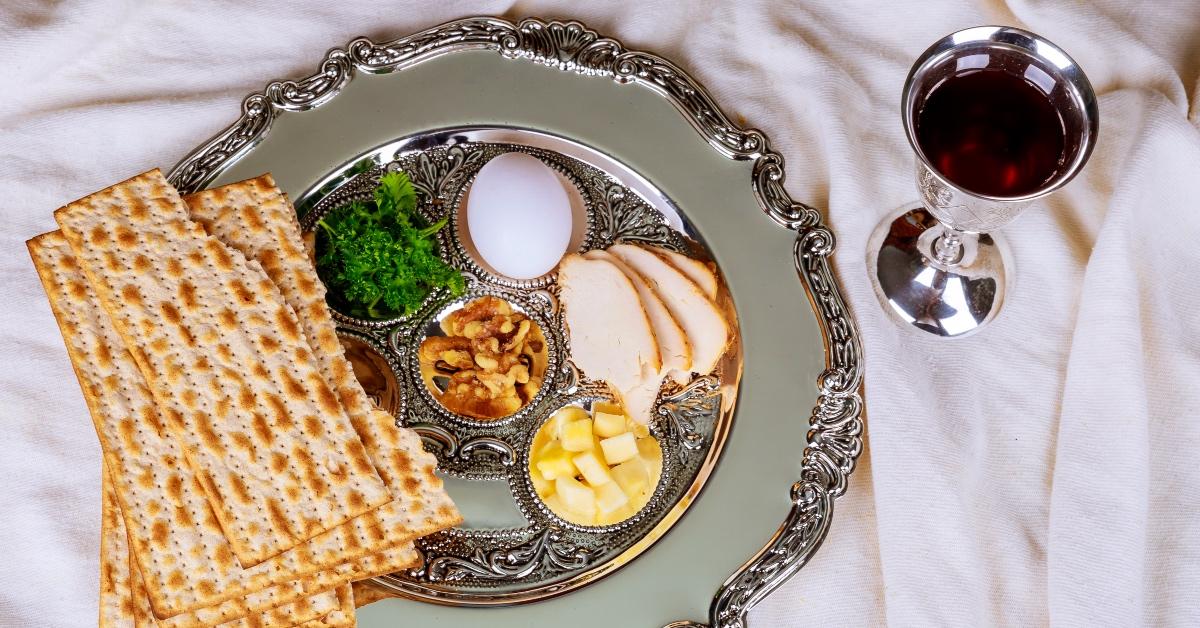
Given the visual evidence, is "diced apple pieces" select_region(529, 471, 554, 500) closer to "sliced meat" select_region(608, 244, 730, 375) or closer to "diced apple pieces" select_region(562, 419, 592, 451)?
"diced apple pieces" select_region(562, 419, 592, 451)

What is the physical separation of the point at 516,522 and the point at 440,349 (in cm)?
42

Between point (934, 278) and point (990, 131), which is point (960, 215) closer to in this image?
point (990, 131)

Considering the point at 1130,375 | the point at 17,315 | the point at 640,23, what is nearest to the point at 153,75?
the point at 17,315

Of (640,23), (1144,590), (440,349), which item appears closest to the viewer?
(1144,590)

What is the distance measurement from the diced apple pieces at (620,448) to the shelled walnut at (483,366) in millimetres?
221

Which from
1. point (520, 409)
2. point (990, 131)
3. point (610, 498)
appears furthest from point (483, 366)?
point (990, 131)

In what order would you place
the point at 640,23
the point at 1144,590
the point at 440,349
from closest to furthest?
the point at 1144,590
the point at 440,349
the point at 640,23

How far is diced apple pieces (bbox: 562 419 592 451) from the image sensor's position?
6.80ft

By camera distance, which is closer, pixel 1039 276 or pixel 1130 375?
pixel 1130 375

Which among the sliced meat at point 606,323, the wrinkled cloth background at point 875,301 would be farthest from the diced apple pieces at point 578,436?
the wrinkled cloth background at point 875,301

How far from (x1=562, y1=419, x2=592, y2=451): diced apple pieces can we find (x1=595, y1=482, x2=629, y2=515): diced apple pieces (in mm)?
99

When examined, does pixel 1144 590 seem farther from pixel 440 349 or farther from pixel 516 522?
pixel 440 349

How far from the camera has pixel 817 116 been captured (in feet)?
7.35

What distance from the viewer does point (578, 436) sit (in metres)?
2.07
